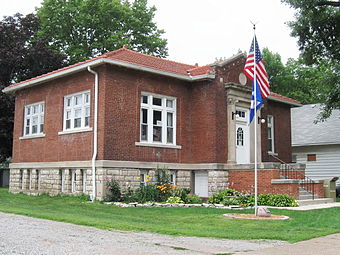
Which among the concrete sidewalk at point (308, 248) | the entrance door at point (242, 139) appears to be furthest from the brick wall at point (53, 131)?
the concrete sidewalk at point (308, 248)

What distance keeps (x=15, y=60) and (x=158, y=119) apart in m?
15.7

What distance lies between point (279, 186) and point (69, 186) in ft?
27.9

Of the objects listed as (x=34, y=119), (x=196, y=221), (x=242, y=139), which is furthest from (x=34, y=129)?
(x=196, y=221)

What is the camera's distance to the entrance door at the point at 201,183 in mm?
19703

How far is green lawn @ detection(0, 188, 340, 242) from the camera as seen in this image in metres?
9.70

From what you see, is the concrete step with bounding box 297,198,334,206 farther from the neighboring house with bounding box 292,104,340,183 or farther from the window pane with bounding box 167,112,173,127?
the neighboring house with bounding box 292,104,340,183

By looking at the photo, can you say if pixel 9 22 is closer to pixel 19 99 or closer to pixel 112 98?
pixel 19 99

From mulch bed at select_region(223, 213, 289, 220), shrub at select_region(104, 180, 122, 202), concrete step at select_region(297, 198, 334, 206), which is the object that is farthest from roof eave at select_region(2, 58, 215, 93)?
mulch bed at select_region(223, 213, 289, 220)

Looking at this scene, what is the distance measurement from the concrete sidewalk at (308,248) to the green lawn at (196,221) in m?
0.40

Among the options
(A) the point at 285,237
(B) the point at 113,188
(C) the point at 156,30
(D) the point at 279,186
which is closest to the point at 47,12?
(C) the point at 156,30

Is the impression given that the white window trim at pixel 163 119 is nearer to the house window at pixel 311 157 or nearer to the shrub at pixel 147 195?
the shrub at pixel 147 195

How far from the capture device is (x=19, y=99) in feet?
75.2

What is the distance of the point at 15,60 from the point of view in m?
30.5

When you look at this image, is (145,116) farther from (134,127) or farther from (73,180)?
(73,180)
